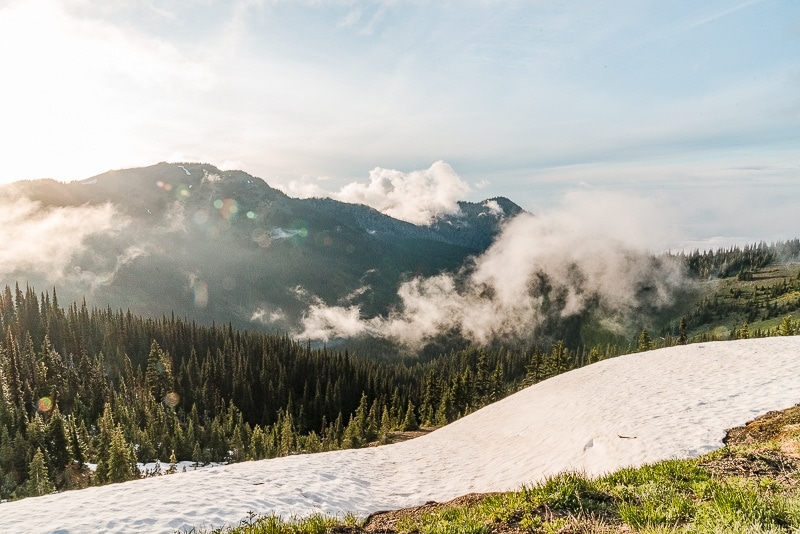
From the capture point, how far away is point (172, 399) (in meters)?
110

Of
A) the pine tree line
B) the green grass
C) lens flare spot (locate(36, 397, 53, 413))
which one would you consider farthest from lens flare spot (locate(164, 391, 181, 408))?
the green grass

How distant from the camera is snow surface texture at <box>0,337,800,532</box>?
41.3 ft

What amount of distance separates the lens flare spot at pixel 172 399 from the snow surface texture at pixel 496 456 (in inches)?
4109

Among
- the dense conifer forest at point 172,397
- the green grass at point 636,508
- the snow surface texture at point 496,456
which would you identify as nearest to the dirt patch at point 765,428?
the snow surface texture at point 496,456

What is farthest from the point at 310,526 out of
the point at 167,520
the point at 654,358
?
the point at 654,358

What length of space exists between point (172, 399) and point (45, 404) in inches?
1054

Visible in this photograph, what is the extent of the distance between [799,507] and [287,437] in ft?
258

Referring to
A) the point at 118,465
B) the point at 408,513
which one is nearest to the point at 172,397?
the point at 118,465

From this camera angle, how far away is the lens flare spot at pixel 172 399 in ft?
357

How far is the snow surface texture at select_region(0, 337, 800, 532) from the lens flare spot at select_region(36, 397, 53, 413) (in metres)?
102

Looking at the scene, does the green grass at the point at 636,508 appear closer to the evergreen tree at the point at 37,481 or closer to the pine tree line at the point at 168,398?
the pine tree line at the point at 168,398

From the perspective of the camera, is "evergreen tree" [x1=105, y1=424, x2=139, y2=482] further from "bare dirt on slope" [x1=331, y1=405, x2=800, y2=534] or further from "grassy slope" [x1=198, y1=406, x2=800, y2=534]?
"bare dirt on slope" [x1=331, y1=405, x2=800, y2=534]

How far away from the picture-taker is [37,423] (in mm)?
65000

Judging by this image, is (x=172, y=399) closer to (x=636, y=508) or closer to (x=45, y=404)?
(x=45, y=404)
